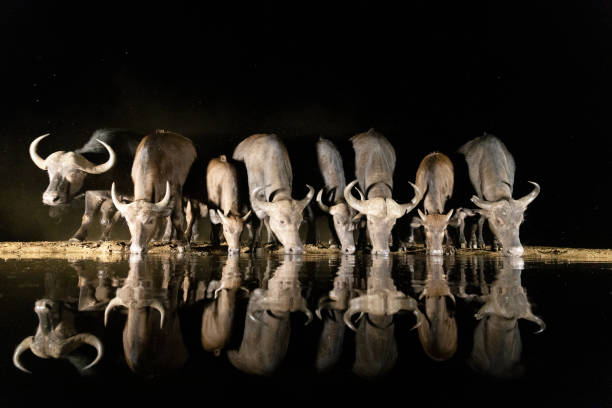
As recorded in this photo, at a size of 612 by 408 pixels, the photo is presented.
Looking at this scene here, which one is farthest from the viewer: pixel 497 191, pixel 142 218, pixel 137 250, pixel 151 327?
pixel 497 191

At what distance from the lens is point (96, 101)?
12.0 m

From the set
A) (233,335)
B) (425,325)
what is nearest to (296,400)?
(233,335)

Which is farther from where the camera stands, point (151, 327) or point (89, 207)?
point (89, 207)

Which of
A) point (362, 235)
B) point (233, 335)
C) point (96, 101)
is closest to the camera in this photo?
point (233, 335)

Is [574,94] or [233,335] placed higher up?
[574,94]

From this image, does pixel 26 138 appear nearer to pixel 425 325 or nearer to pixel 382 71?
pixel 382 71

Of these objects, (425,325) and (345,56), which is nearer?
(425,325)

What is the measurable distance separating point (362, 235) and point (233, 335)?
25.2 ft

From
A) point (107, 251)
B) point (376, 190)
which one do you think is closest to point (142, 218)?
point (107, 251)

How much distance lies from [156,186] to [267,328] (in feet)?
21.0

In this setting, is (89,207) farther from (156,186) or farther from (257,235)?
(257,235)

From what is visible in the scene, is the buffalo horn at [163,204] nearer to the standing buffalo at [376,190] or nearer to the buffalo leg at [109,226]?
the buffalo leg at [109,226]

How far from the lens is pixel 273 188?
363 inches

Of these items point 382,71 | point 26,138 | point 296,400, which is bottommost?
point 296,400
